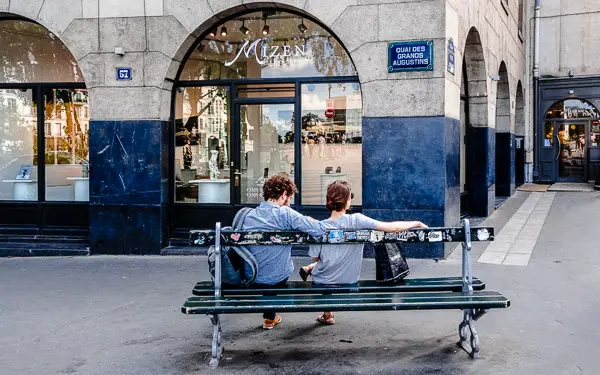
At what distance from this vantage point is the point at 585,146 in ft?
85.0

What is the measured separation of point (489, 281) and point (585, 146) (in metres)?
20.4

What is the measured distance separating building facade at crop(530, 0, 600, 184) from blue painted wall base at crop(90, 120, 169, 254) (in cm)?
1983

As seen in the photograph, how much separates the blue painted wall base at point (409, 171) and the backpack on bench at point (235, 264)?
158 inches

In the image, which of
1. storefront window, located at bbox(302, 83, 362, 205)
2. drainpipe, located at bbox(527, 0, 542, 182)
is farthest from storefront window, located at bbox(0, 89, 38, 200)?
drainpipe, located at bbox(527, 0, 542, 182)

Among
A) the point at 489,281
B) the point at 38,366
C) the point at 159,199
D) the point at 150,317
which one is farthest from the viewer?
the point at 159,199

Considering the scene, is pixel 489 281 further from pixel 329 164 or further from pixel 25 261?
pixel 25 261

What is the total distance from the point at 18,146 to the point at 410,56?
6.78 metres

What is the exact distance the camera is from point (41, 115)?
36.2ft

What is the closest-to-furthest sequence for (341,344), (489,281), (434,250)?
(341,344) → (489,281) → (434,250)

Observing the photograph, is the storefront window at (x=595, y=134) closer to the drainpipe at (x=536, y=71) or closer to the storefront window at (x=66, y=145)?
the drainpipe at (x=536, y=71)

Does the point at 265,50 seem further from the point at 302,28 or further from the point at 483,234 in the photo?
the point at 483,234

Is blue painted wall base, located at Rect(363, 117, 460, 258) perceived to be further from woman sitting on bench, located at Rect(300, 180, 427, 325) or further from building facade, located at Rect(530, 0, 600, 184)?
building facade, located at Rect(530, 0, 600, 184)

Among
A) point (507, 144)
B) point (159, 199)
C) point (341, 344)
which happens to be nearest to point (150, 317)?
point (341, 344)

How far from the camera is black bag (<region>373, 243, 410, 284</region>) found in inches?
218
